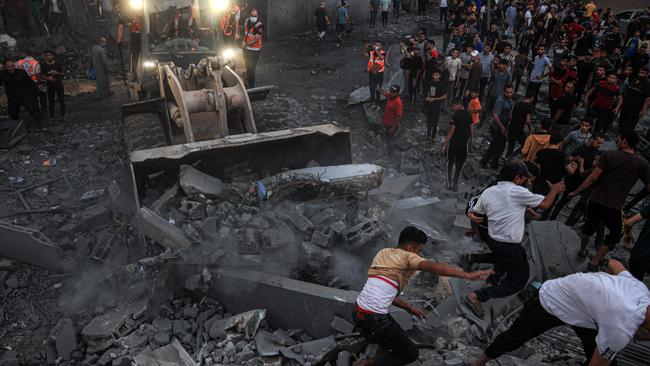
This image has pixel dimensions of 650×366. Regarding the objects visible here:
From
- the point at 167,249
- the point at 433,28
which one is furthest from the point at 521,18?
the point at 167,249

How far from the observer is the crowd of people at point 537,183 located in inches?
123

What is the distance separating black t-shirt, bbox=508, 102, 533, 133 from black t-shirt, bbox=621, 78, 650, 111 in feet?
8.91

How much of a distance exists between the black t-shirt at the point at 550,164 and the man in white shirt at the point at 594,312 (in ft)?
10.5

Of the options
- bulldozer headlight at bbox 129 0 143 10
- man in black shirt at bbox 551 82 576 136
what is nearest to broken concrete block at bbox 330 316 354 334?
man in black shirt at bbox 551 82 576 136

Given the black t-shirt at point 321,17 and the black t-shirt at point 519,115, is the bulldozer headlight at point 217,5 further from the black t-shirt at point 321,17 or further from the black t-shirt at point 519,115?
the black t-shirt at point 321,17

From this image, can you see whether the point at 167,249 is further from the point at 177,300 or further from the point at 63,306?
the point at 63,306

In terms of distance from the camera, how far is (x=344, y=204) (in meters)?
5.93

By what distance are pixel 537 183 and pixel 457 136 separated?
145 centimetres

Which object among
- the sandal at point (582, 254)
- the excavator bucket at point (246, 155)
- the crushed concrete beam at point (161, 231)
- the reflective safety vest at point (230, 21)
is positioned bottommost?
the sandal at point (582, 254)

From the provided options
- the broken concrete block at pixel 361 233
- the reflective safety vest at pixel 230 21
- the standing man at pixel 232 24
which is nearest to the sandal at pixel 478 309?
the broken concrete block at pixel 361 233

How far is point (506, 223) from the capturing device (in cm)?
400

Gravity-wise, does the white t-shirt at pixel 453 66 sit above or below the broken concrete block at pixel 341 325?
above

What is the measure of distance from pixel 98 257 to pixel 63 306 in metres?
0.75

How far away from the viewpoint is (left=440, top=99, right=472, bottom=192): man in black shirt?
711 cm
